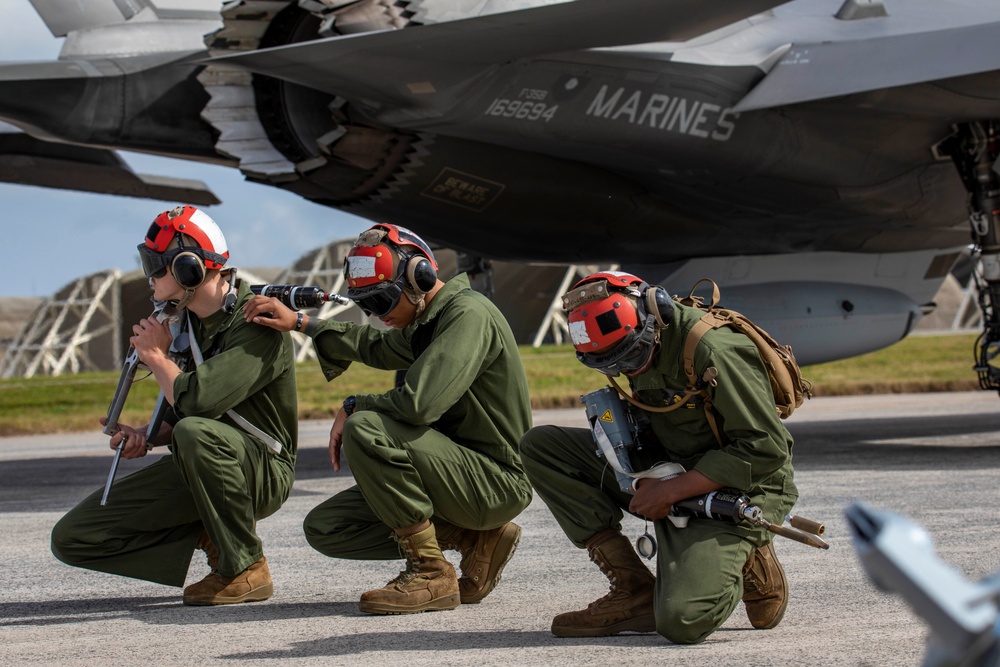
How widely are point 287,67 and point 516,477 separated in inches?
153

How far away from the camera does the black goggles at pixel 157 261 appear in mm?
4574

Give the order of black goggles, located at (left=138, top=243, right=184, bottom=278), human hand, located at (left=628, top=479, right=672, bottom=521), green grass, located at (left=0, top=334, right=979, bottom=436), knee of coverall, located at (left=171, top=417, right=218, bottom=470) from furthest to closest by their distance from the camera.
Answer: green grass, located at (left=0, top=334, right=979, bottom=436), black goggles, located at (left=138, top=243, right=184, bottom=278), knee of coverall, located at (left=171, top=417, right=218, bottom=470), human hand, located at (left=628, top=479, right=672, bottom=521)

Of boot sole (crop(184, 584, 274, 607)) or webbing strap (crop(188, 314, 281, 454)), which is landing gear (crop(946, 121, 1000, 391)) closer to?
webbing strap (crop(188, 314, 281, 454))

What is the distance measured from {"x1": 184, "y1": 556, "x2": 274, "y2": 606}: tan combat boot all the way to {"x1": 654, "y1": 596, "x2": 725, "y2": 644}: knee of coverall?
1.85 m

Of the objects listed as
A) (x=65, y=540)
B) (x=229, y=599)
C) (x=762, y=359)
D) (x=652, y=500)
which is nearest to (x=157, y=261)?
(x=65, y=540)

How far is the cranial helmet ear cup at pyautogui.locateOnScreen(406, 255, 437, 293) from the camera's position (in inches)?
177

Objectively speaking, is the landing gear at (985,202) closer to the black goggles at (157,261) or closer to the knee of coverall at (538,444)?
the knee of coverall at (538,444)

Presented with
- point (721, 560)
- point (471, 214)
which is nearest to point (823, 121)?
point (471, 214)

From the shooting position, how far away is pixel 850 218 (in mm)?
10297

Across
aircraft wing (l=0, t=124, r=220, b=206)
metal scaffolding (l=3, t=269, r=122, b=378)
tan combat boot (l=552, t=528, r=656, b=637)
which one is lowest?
metal scaffolding (l=3, t=269, r=122, b=378)

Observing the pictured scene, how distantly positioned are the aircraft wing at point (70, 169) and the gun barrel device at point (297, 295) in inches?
261

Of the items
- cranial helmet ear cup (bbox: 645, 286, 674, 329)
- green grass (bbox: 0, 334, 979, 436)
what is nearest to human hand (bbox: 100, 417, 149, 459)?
cranial helmet ear cup (bbox: 645, 286, 674, 329)

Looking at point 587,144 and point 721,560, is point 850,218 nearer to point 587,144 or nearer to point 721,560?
point 587,144

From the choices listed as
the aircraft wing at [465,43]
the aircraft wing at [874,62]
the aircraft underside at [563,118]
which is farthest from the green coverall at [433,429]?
the aircraft wing at [874,62]
